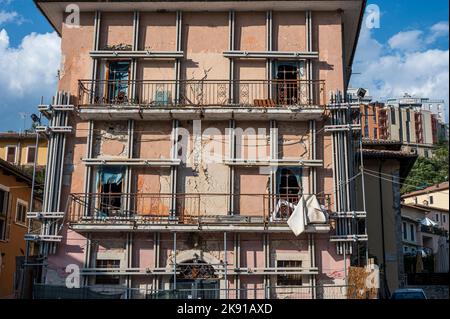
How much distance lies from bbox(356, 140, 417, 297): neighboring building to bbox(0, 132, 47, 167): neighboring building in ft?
97.5

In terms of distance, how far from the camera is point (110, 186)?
21953 millimetres

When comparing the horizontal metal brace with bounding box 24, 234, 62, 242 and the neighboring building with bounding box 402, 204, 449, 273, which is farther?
the neighboring building with bounding box 402, 204, 449, 273

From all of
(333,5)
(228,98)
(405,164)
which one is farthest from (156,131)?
(405,164)

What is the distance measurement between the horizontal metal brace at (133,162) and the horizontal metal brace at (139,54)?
13.8 feet

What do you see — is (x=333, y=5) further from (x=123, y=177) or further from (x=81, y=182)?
(x=81, y=182)

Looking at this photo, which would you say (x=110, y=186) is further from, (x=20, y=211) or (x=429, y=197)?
(x=429, y=197)

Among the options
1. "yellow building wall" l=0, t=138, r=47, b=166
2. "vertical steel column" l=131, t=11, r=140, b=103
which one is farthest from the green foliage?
"yellow building wall" l=0, t=138, r=47, b=166

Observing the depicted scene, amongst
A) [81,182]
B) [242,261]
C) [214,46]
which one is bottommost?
[242,261]

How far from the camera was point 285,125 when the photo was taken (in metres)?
22.2

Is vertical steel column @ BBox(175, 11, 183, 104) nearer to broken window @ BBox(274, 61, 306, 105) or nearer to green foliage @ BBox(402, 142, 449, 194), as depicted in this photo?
broken window @ BBox(274, 61, 306, 105)

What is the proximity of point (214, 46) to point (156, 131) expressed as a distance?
165 inches

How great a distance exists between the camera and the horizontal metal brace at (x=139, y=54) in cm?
2266

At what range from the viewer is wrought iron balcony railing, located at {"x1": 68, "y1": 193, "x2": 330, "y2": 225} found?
2123cm

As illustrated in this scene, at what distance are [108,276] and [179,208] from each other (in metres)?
3.58
